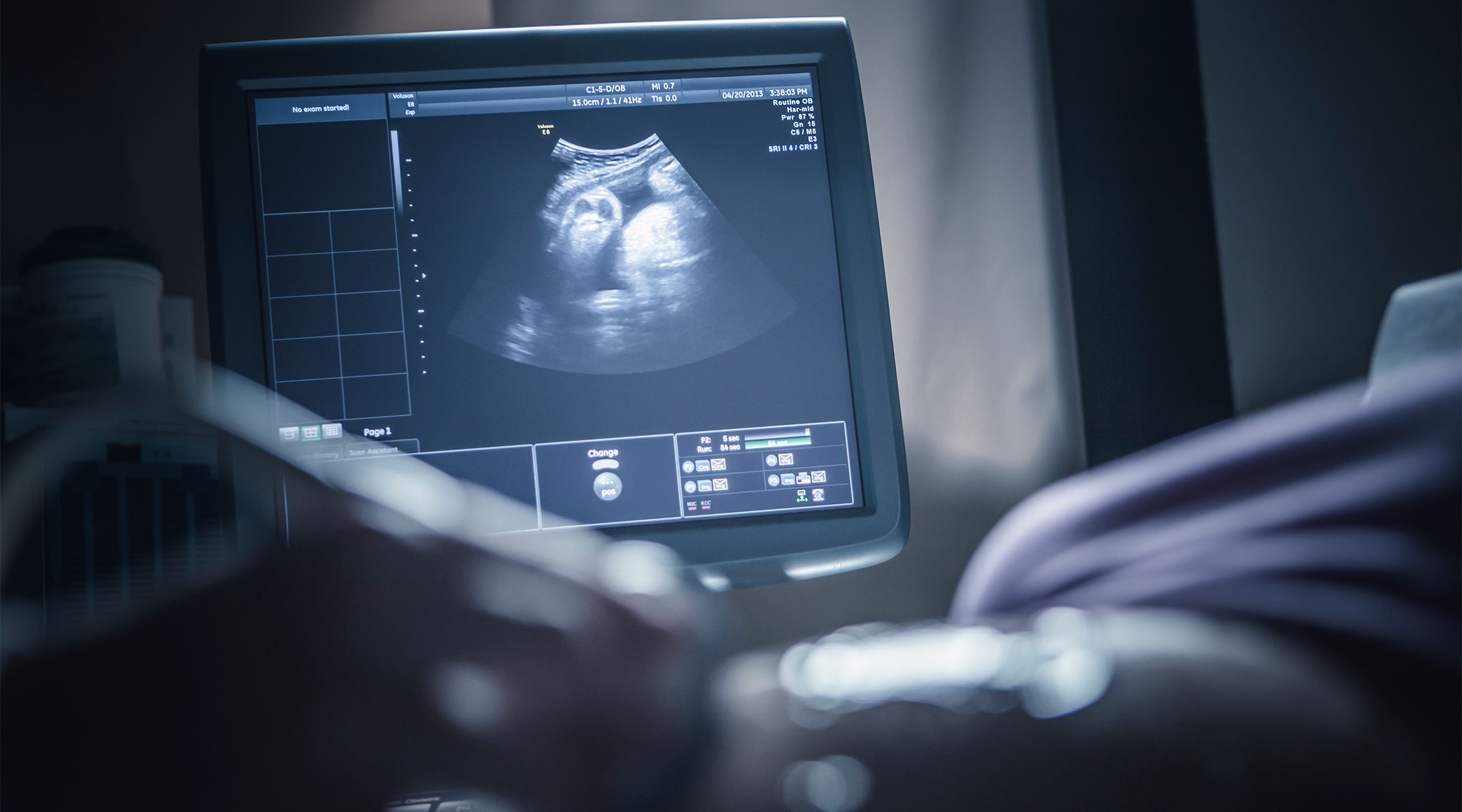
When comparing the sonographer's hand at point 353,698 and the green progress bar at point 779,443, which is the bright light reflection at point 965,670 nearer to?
the sonographer's hand at point 353,698

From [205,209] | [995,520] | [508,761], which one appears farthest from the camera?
[995,520]

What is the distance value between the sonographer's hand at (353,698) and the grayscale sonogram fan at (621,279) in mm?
475

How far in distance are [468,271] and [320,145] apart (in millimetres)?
148

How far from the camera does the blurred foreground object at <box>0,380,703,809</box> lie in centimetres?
18

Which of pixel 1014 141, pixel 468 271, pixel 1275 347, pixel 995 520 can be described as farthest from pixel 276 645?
pixel 1275 347

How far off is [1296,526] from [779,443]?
0.49m

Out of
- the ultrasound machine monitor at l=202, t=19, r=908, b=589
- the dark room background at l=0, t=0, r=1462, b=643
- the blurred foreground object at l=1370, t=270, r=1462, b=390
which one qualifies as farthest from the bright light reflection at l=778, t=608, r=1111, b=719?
the dark room background at l=0, t=0, r=1462, b=643

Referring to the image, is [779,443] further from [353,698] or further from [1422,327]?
[353,698]

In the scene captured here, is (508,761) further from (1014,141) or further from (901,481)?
(1014,141)

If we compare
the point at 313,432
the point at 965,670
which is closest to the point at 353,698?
the point at 965,670

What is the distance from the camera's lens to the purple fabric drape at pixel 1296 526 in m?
0.18

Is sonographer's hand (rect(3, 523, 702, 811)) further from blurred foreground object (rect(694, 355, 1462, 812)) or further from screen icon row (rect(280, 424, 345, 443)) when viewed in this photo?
screen icon row (rect(280, 424, 345, 443))

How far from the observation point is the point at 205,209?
25.3 inches

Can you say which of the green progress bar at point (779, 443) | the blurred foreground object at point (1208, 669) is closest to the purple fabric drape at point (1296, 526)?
the blurred foreground object at point (1208, 669)
